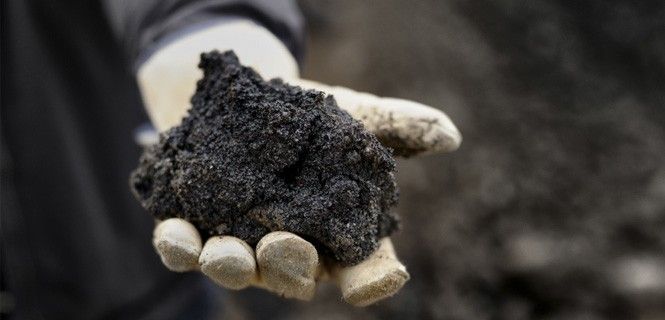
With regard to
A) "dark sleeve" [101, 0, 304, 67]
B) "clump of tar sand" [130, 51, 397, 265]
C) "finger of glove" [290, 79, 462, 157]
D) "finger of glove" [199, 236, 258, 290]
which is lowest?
"finger of glove" [199, 236, 258, 290]

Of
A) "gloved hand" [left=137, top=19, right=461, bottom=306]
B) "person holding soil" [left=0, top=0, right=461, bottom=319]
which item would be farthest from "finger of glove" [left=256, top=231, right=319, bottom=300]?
"person holding soil" [left=0, top=0, right=461, bottom=319]

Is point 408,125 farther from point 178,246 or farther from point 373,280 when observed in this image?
point 178,246

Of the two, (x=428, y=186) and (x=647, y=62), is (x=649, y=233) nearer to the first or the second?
(x=647, y=62)

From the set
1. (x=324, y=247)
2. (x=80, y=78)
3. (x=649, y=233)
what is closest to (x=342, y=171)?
(x=324, y=247)

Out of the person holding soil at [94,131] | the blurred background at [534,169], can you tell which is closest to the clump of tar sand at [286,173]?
the person holding soil at [94,131]

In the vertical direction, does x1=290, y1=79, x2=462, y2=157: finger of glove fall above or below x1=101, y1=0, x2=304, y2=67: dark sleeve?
below

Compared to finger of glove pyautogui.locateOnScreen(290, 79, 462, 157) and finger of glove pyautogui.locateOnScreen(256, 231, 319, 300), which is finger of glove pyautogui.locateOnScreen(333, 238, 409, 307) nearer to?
finger of glove pyautogui.locateOnScreen(256, 231, 319, 300)
